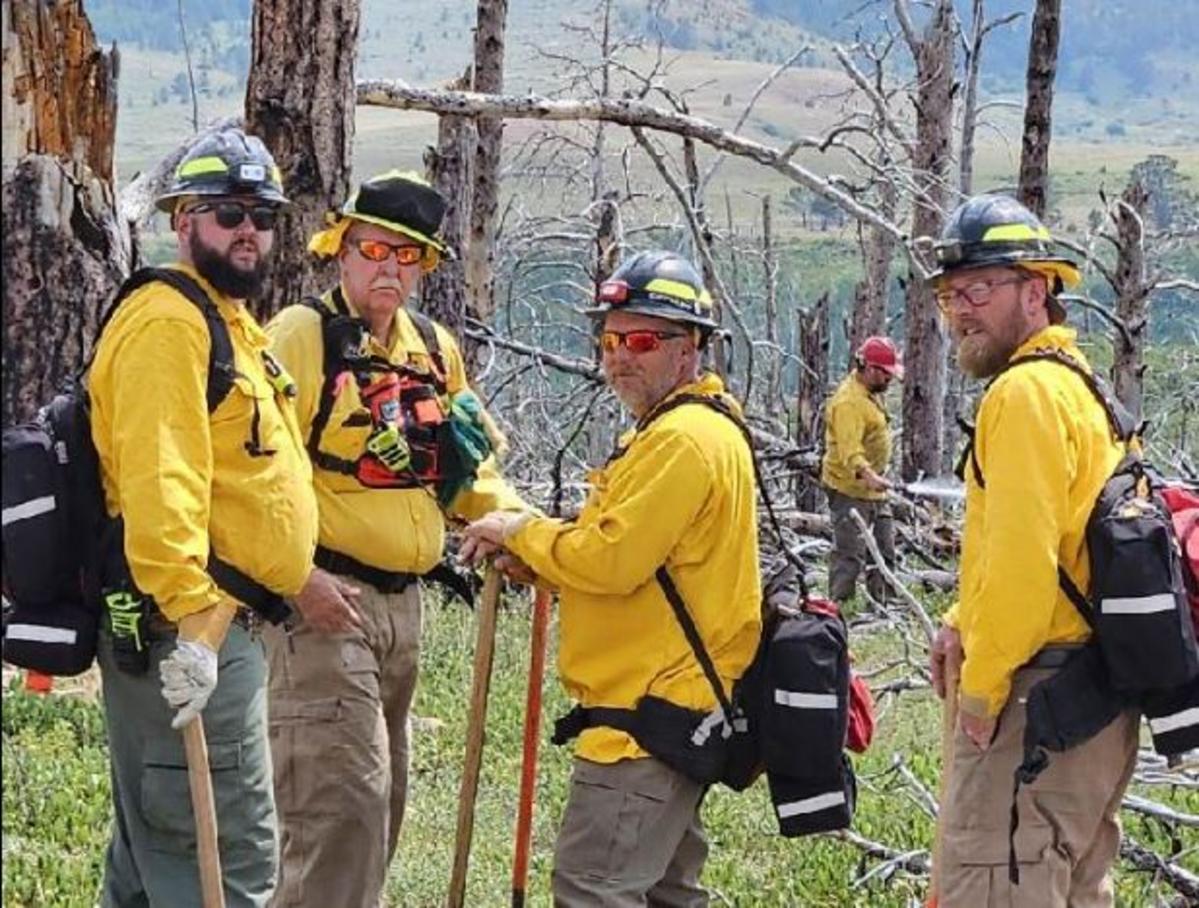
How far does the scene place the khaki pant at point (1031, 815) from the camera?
466cm

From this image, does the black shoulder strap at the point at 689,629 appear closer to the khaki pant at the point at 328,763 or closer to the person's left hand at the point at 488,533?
the person's left hand at the point at 488,533

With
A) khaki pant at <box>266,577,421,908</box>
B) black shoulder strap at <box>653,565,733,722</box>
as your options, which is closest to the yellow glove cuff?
khaki pant at <box>266,577,421,908</box>

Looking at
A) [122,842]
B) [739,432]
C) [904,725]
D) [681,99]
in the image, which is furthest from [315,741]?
[681,99]

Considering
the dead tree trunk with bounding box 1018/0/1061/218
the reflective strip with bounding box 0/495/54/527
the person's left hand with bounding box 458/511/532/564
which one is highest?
the dead tree trunk with bounding box 1018/0/1061/218

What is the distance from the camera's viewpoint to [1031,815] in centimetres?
466

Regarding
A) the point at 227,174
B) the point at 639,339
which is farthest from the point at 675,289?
the point at 227,174

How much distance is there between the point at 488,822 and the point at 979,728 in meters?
3.87

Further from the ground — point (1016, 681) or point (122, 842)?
point (1016, 681)

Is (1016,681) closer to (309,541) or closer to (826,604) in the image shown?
(826,604)

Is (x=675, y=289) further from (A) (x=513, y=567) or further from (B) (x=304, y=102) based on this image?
(B) (x=304, y=102)

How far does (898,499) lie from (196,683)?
1237 cm

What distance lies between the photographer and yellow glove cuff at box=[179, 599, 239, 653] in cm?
423

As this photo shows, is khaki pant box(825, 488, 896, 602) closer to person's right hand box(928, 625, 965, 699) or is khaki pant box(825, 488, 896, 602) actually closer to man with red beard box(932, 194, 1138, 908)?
person's right hand box(928, 625, 965, 699)

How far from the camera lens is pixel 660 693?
184 inches
